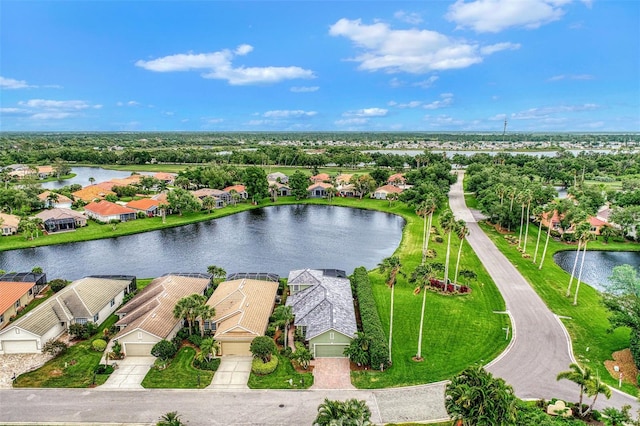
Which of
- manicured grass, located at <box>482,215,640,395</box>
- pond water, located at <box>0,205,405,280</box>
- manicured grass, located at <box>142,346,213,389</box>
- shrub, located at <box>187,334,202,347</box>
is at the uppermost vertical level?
manicured grass, located at <box>482,215,640,395</box>

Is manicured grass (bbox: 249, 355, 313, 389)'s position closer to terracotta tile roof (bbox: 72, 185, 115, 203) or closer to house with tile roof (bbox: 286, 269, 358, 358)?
house with tile roof (bbox: 286, 269, 358, 358)

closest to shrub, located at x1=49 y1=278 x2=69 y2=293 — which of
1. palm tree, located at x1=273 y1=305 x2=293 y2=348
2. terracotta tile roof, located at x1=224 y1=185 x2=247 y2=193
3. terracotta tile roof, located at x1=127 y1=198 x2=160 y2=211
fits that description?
palm tree, located at x1=273 y1=305 x2=293 y2=348

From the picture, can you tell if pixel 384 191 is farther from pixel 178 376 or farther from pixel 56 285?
pixel 178 376

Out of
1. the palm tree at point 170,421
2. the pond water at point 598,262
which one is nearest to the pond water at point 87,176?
the palm tree at point 170,421

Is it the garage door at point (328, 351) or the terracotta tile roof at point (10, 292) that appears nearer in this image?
the garage door at point (328, 351)

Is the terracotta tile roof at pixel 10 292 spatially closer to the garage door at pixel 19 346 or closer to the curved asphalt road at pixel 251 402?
the garage door at pixel 19 346

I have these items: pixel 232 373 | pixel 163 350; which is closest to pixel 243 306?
pixel 232 373
